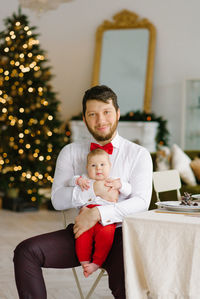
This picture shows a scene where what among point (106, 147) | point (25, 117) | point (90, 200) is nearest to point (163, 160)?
point (25, 117)

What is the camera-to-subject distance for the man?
216cm

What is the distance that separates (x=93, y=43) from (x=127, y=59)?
29.9 inches

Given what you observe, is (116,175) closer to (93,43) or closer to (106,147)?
(106,147)

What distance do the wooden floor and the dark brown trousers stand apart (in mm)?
1078

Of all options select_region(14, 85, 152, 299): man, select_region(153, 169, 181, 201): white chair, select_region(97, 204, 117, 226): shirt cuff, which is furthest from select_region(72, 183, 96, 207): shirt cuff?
select_region(153, 169, 181, 201): white chair

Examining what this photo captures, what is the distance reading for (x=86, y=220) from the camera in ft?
7.21

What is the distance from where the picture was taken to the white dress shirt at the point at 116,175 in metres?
2.24

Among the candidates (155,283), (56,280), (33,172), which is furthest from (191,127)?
(155,283)

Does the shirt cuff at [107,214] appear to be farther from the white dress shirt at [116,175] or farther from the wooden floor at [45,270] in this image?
the wooden floor at [45,270]

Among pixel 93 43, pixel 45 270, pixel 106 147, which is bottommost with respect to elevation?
pixel 45 270

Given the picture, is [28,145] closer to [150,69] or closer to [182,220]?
[150,69]

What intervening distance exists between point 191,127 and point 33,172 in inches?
93.0

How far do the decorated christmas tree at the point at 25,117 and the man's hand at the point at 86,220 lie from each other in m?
4.37

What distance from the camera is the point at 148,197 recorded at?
2340mm
